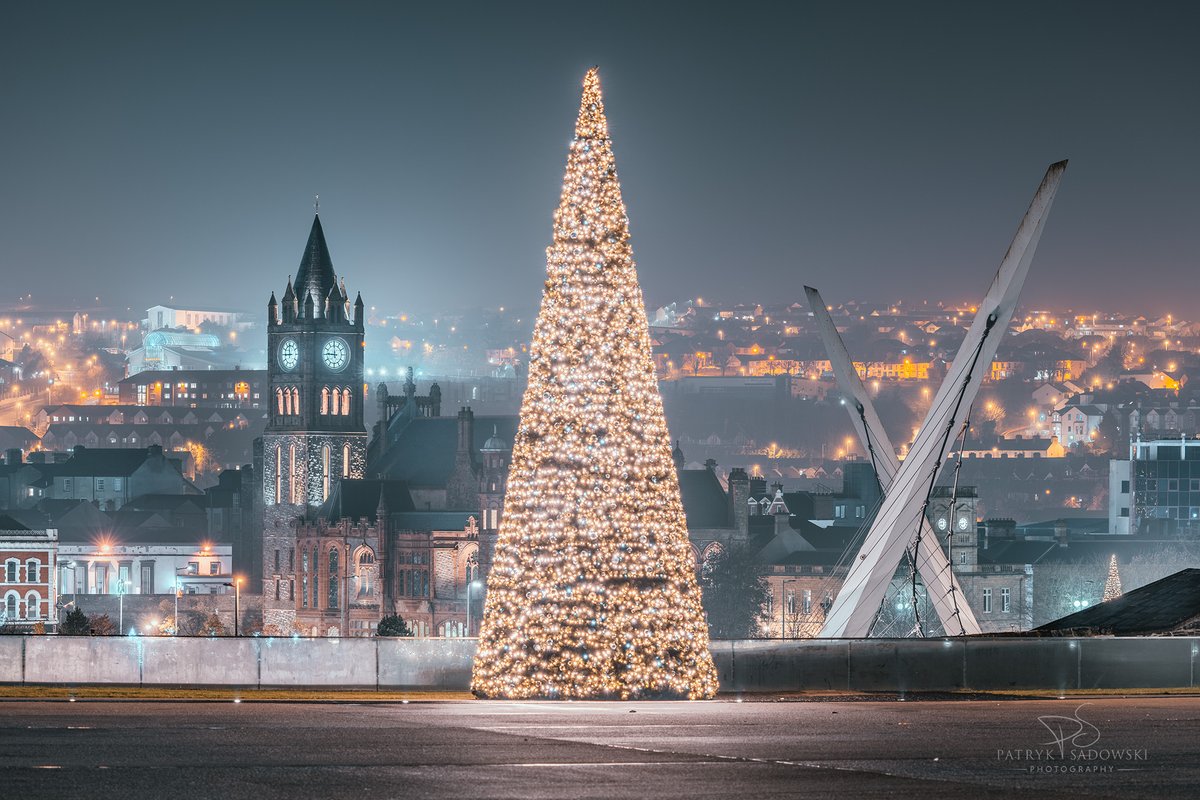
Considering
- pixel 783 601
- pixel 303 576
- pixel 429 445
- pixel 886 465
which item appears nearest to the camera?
pixel 886 465

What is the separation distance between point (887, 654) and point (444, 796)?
1859cm

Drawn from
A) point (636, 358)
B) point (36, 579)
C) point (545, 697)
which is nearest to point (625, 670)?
point (545, 697)

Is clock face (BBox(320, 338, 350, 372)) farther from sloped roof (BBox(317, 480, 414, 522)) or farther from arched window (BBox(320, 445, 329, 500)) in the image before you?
sloped roof (BBox(317, 480, 414, 522))

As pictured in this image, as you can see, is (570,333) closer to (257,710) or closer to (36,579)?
(257,710)

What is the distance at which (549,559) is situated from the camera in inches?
1617

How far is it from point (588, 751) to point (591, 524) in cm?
1018

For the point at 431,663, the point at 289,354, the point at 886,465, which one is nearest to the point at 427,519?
the point at 289,354

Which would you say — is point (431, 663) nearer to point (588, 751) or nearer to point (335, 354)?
point (588, 751)

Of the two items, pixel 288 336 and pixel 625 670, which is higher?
pixel 288 336

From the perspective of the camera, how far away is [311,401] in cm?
17238

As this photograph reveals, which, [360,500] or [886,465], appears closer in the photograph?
[886,465]

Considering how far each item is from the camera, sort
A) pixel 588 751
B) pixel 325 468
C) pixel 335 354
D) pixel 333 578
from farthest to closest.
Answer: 1. pixel 335 354
2. pixel 325 468
3. pixel 333 578
4. pixel 588 751

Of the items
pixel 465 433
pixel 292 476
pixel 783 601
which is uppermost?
pixel 465 433

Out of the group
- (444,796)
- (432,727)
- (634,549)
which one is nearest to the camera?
(444,796)
